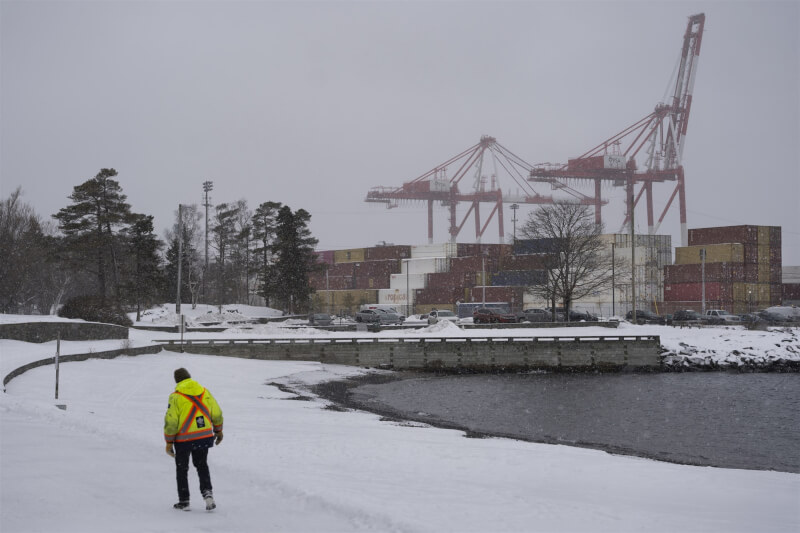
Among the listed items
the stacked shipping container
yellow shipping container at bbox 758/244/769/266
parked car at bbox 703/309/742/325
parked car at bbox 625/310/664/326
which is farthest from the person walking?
yellow shipping container at bbox 758/244/769/266

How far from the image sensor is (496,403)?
3419cm

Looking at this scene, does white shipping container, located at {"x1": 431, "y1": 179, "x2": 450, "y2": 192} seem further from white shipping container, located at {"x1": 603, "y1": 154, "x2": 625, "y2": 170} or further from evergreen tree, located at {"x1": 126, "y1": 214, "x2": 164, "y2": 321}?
evergreen tree, located at {"x1": 126, "y1": 214, "x2": 164, "y2": 321}

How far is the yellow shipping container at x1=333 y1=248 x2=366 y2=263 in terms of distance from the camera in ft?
392

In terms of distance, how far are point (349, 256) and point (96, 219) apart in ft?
208

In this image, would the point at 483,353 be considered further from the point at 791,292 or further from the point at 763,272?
the point at 791,292

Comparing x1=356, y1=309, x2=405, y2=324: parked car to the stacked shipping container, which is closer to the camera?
x1=356, y1=309, x2=405, y2=324: parked car

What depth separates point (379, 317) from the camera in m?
68.8

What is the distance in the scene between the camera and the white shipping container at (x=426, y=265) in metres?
105

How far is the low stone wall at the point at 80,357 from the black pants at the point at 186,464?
13.9 m

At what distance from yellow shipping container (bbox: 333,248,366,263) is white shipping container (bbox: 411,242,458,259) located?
8635mm

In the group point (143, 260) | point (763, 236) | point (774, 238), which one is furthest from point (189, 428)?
point (774, 238)


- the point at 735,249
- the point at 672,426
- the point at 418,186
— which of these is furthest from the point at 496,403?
the point at 418,186

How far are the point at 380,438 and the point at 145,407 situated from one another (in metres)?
7.94

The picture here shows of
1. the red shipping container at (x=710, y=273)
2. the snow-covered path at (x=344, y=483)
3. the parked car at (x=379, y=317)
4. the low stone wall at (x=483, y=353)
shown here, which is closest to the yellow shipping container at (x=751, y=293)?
the red shipping container at (x=710, y=273)
